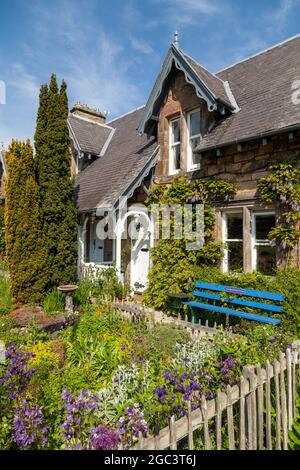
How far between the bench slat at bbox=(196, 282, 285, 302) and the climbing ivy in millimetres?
1203

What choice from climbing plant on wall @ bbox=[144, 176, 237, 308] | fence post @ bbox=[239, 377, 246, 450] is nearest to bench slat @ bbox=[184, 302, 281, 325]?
climbing plant on wall @ bbox=[144, 176, 237, 308]

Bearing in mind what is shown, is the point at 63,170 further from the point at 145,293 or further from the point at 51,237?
the point at 145,293

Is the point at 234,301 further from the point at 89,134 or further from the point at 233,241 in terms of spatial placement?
the point at 89,134

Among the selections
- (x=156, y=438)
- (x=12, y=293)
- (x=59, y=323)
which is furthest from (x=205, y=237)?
(x=156, y=438)

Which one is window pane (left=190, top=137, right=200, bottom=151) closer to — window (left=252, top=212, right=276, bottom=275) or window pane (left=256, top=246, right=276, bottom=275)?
window (left=252, top=212, right=276, bottom=275)

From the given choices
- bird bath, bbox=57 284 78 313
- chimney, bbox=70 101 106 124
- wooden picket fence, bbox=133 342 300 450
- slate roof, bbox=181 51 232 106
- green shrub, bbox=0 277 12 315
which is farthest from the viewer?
chimney, bbox=70 101 106 124

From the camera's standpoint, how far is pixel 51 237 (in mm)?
10312

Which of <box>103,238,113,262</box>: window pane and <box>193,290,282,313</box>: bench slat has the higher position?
<box>103,238,113,262</box>: window pane

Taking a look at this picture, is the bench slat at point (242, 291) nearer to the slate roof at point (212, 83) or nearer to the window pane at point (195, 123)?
the window pane at point (195, 123)

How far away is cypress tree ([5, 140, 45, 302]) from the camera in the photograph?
386 inches

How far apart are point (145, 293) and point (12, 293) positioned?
434 cm

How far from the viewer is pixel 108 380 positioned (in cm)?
470

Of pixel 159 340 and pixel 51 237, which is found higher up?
pixel 51 237

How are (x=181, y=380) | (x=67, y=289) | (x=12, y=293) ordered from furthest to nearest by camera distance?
(x=12, y=293)
(x=67, y=289)
(x=181, y=380)
